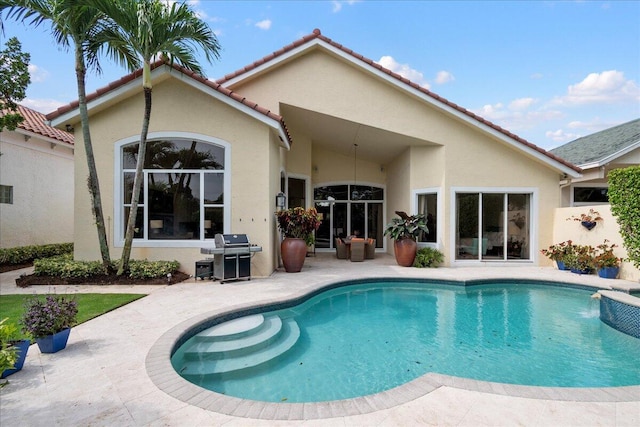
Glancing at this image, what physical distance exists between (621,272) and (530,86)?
10.9m

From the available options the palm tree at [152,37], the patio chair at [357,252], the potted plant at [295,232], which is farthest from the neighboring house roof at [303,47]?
the patio chair at [357,252]

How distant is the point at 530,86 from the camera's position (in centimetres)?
1744

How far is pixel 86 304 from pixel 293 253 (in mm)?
6014

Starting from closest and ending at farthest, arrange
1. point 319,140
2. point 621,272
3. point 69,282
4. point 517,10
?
point 69,282 → point 621,272 → point 517,10 → point 319,140

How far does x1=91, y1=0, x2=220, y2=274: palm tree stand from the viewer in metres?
8.38

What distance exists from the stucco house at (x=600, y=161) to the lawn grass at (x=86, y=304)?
16.4m

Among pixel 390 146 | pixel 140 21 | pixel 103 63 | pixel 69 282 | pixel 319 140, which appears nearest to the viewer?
pixel 140 21

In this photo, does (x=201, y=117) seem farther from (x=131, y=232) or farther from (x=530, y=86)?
(x=530, y=86)

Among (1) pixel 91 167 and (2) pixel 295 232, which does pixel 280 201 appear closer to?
(2) pixel 295 232

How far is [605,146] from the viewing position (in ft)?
52.8

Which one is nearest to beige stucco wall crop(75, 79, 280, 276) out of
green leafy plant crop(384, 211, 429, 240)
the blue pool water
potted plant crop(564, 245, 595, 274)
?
the blue pool water

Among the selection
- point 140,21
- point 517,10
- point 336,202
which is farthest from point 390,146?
point 140,21

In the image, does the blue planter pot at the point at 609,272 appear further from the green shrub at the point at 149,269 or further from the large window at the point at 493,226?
the green shrub at the point at 149,269

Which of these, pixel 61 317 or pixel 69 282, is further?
pixel 69 282
